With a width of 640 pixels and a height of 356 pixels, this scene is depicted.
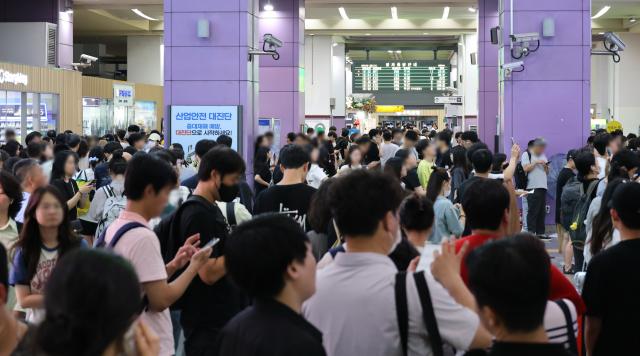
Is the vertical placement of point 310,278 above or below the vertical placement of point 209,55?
below

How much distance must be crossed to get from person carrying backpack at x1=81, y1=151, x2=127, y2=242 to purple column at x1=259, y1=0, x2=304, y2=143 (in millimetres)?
12548

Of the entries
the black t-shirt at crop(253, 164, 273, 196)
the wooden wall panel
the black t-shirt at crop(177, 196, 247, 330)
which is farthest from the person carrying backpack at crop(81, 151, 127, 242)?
the wooden wall panel

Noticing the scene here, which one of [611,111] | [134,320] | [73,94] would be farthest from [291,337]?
[611,111]

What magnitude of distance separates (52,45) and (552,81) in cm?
1228

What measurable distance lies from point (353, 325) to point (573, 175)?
297 inches

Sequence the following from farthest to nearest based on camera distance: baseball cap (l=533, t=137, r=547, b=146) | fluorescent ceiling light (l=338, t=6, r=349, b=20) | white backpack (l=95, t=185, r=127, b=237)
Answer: fluorescent ceiling light (l=338, t=6, r=349, b=20) → baseball cap (l=533, t=137, r=547, b=146) → white backpack (l=95, t=185, r=127, b=237)

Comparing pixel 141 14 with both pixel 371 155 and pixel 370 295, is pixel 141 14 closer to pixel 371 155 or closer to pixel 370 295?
pixel 371 155

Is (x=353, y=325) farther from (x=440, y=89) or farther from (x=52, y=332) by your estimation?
(x=440, y=89)

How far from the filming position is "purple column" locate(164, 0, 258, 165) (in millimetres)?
A: 14258

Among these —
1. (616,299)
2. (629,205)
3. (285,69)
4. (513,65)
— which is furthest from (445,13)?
(616,299)

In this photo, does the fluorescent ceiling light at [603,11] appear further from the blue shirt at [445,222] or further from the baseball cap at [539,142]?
the blue shirt at [445,222]

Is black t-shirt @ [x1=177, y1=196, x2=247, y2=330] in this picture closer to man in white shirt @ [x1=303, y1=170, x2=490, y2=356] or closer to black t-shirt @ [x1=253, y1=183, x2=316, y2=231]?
man in white shirt @ [x1=303, y1=170, x2=490, y2=356]

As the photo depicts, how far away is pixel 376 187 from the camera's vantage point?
291cm

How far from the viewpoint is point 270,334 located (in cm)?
236
